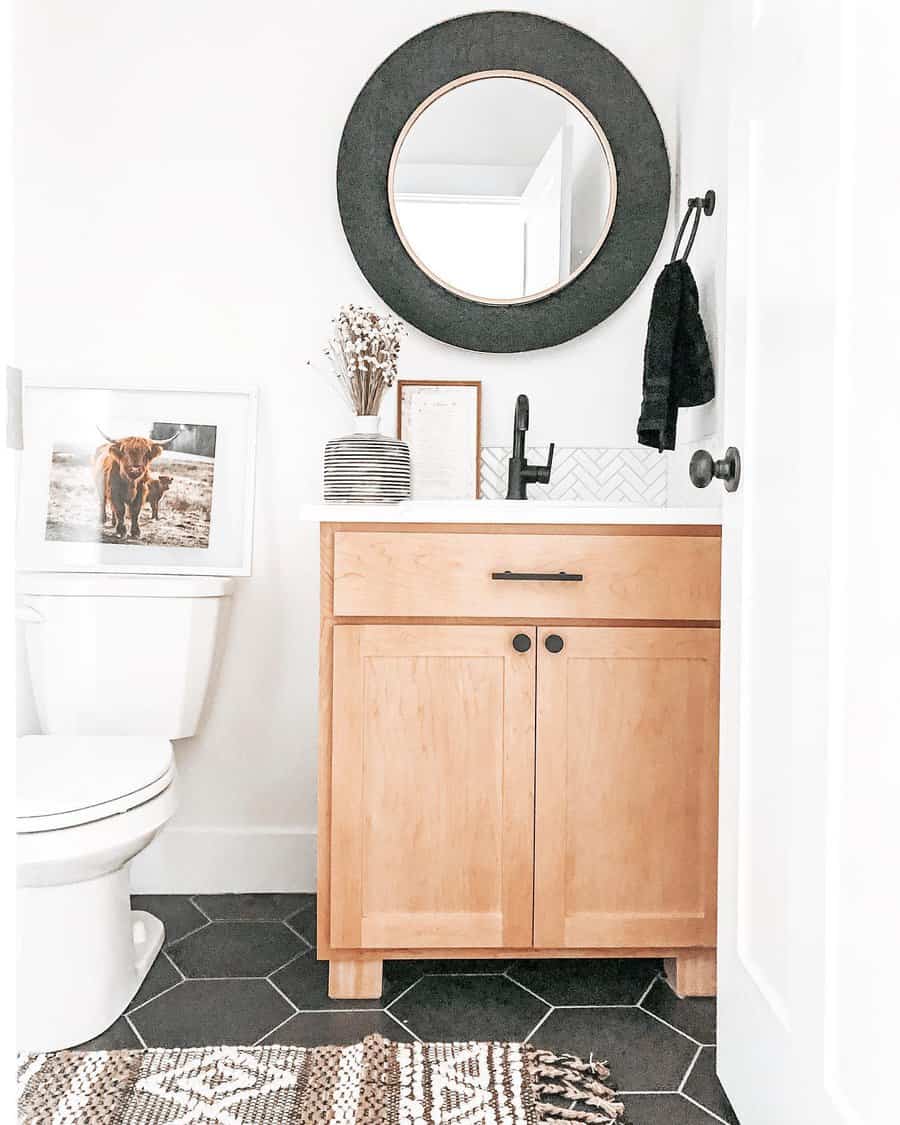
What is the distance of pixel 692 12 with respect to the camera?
224 centimetres

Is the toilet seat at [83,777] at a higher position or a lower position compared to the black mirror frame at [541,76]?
lower

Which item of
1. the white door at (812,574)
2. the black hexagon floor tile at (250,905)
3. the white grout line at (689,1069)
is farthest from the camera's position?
the black hexagon floor tile at (250,905)

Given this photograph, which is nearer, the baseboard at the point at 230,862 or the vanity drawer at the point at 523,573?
the vanity drawer at the point at 523,573

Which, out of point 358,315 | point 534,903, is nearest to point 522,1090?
point 534,903

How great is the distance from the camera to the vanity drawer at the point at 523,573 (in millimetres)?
1720

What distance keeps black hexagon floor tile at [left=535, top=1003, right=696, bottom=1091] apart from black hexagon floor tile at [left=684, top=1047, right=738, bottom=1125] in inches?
0.7

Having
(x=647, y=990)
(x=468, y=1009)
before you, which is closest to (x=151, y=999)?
(x=468, y=1009)

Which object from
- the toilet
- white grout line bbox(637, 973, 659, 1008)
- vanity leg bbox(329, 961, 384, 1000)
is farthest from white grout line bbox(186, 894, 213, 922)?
white grout line bbox(637, 973, 659, 1008)

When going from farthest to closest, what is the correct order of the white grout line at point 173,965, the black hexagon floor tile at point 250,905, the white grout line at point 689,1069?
the black hexagon floor tile at point 250,905 < the white grout line at point 173,965 < the white grout line at point 689,1069

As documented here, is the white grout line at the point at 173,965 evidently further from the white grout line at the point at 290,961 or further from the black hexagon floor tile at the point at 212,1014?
the white grout line at the point at 290,961

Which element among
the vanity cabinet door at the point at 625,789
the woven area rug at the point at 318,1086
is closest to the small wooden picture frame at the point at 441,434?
the vanity cabinet door at the point at 625,789

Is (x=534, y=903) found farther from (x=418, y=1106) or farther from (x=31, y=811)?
(x=31, y=811)

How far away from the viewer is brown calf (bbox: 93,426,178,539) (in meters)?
2.26

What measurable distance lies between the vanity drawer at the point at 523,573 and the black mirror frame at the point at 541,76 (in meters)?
0.72
